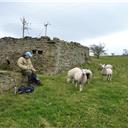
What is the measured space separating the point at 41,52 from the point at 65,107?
8960 mm

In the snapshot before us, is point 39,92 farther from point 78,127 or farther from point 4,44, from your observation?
point 4,44

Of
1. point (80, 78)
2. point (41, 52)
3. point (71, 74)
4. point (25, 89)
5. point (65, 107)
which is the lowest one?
point (65, 107)

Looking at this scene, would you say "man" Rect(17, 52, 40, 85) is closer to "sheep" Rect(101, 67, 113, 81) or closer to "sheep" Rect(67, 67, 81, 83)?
"sheep" Rect(67, 67, 81, 83)

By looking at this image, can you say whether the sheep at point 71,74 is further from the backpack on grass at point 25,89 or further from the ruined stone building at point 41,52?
the ruined stone building at point 41,52

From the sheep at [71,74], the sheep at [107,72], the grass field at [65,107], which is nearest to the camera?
the grass field at [65,107]

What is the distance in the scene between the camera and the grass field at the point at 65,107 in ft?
48.8

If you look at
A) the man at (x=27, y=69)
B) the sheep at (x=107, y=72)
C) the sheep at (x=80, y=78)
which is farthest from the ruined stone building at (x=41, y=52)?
the sheep at (x=80, y=78)

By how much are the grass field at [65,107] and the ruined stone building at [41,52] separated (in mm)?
3652

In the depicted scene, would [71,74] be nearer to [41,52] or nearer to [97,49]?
[41,52]

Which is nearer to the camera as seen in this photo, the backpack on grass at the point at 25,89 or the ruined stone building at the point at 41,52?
the backpack on grass at the point at 25,89

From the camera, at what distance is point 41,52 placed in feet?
81.7

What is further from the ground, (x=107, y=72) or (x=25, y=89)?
(x=107, y=72)

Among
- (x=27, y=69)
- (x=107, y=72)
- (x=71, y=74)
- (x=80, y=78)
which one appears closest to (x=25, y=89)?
(x=27, y=69)

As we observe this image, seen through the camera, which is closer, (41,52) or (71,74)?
(71,74)
